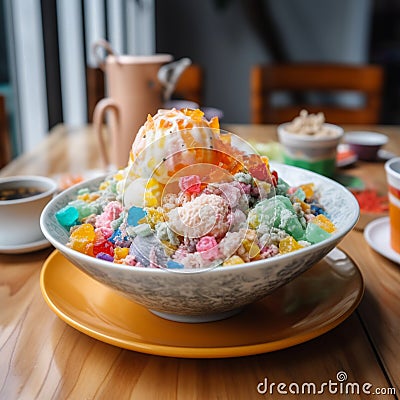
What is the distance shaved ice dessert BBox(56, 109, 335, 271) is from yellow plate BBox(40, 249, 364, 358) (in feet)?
0.29

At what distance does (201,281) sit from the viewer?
0.57m

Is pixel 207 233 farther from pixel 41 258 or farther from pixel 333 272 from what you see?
pixel 41 258

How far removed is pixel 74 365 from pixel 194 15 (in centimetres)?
338

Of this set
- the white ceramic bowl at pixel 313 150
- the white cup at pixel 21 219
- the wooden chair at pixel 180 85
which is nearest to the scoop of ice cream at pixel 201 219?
the white cup at pixel 21 219

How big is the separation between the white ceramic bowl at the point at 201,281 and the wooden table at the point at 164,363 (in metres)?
0.06

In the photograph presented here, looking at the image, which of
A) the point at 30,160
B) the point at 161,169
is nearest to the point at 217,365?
the point at 161,169

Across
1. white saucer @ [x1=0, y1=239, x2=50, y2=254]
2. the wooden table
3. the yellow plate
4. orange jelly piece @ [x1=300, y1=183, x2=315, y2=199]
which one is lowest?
the wooden table

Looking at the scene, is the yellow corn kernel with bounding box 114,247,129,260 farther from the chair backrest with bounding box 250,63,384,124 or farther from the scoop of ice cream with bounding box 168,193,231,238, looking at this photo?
the chair backrest with bounding box 250,63,384,124

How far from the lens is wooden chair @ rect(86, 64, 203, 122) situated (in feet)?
7.02

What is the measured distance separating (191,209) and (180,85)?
173 centimetres

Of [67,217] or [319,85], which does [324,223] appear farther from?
[319,85]

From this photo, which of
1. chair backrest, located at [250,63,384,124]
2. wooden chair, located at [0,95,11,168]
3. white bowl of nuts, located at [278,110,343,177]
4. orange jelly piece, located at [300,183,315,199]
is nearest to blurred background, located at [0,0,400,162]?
chair backrest, located at [250,63,384,124]

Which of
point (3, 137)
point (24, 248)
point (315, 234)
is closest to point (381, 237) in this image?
point (315, 234)

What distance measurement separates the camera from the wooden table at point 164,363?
0.59 m
